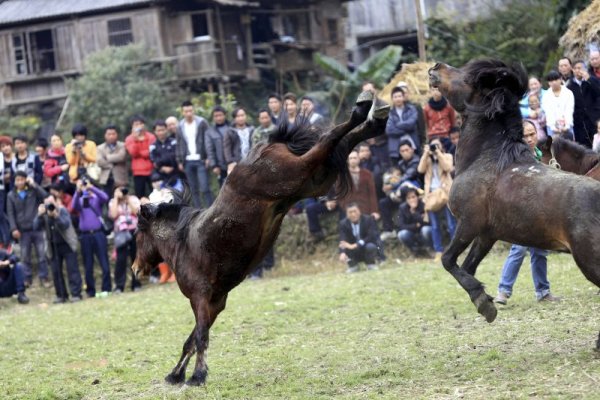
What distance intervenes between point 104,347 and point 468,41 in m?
17.6

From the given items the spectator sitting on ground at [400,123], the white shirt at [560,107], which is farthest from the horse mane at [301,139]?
the spectator sitting on ground at [400,123]

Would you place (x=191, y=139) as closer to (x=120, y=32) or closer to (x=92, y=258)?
(x=92, y=258)

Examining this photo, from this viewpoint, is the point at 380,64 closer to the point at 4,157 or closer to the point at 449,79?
the point at 4,157

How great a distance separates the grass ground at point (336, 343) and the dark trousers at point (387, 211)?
7.55 feet

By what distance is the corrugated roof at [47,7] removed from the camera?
3456 centimetres

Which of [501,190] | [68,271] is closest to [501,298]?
[501,190]

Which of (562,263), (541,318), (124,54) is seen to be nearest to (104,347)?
(541,318)

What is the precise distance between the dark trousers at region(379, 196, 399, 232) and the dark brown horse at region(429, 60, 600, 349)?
8.78m

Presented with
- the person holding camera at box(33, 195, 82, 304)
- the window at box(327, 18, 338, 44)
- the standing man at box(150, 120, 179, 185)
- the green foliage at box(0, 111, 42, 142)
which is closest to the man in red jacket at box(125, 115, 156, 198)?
the standing man at box(150, 120, 179, 185)

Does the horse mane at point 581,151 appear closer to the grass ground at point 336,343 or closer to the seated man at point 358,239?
the grass ground at point 336,343

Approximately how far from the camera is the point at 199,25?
115 ft

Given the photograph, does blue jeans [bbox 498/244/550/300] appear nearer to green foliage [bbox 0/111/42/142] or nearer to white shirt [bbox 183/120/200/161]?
white shirt [bbox 183/120/200/161]

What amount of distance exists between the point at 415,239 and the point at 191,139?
15.3ft

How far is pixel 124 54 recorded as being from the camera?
103 ft
